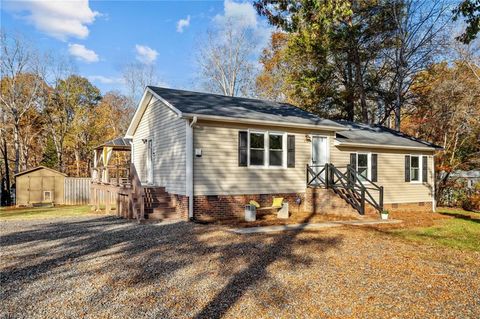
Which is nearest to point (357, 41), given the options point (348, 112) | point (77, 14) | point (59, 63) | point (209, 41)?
point (348, 112)

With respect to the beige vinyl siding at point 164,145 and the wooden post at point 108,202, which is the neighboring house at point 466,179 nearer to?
the beige vinyl siding at point 164,145

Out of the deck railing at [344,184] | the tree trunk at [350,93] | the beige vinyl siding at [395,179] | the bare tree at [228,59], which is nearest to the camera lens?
the deck railing at [344,184]

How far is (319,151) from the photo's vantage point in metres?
14.2

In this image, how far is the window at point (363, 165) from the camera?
1532 centimetres

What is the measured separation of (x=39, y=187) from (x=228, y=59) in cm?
1887

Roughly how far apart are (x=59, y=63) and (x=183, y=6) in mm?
17420

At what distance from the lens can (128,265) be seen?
238 inches

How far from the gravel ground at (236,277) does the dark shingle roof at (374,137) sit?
7.52 meters

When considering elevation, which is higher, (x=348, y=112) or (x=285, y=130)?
(x=348, y=112)

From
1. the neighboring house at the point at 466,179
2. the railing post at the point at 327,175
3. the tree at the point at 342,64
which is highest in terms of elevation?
the tree at the point at 342,64

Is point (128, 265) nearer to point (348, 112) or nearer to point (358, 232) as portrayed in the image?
point (358, 232)

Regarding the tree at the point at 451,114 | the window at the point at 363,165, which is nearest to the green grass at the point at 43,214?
the window at the point at 363,165

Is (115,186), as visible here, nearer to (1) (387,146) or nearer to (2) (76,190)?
(2) (76,190)

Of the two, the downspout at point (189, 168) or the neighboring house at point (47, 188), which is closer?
the downspout at point (189, 168)
